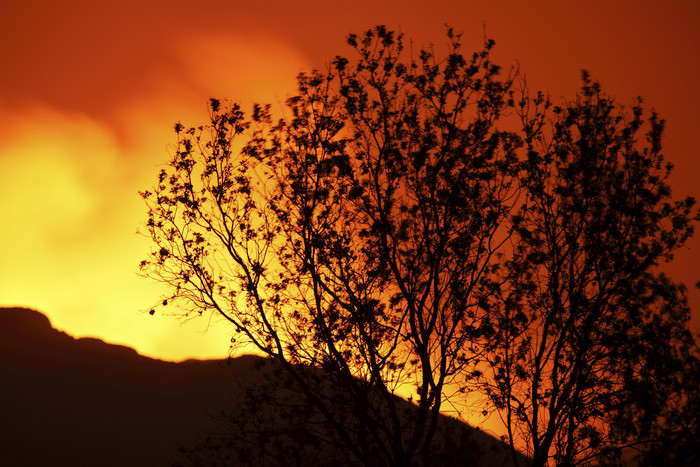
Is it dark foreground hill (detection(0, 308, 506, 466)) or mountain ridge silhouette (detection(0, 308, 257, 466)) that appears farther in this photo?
mountain ridge silhouette (detection(0, 308, 257, 466))

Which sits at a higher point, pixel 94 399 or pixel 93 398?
pixel 93 398

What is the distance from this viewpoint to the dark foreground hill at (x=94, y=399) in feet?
357

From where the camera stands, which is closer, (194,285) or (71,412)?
(194,285)

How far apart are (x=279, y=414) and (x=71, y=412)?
116 metres

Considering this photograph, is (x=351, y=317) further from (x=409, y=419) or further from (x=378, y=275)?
(x=409, y=419)

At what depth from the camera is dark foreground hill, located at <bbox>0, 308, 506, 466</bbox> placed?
108688 mm

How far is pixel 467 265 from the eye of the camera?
62.7ft

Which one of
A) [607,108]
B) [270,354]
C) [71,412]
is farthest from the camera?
[71,412]

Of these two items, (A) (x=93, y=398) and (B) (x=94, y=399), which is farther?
(A) (x=93, y=398)

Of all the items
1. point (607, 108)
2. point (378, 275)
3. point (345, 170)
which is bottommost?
point (378, 275)

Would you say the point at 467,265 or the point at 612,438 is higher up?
the point at 467,265

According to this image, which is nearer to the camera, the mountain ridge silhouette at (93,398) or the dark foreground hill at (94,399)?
the dark foreground hill at (94,399)

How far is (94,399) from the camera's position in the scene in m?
127

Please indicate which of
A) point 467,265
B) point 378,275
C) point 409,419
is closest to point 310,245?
point 378,275
